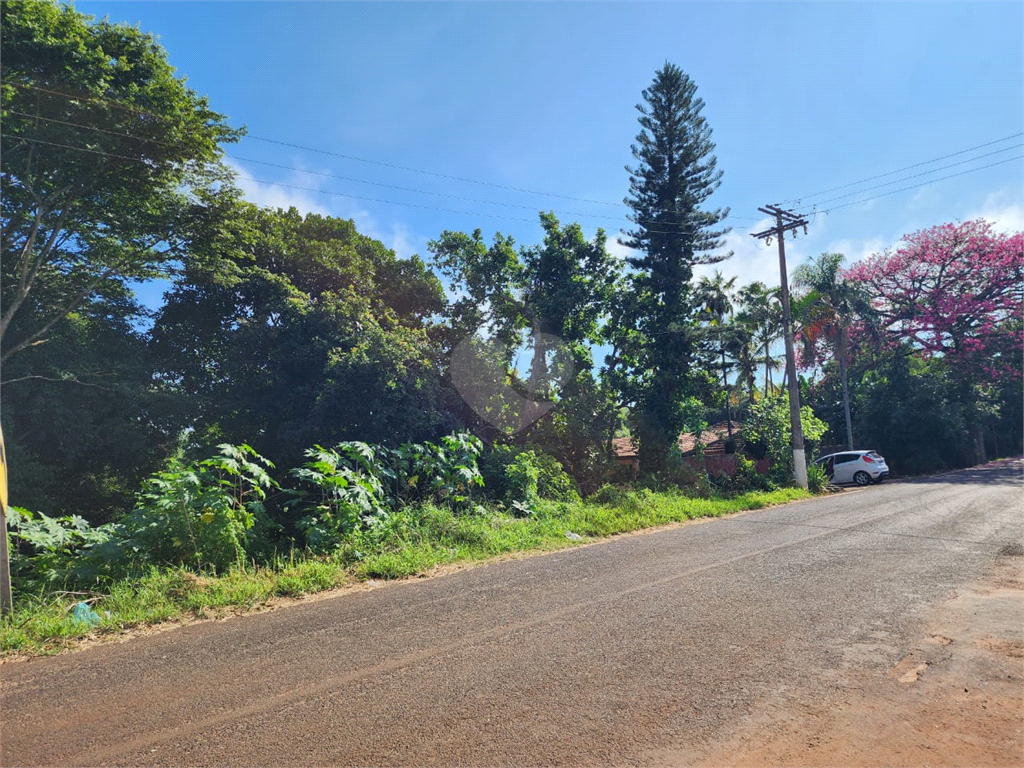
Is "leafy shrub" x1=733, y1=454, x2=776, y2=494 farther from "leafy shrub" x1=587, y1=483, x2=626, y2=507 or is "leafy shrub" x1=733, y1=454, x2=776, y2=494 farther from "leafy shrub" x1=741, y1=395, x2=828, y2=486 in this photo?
"leafy shrub" x1=587, y1=483, x2=626, y2=507

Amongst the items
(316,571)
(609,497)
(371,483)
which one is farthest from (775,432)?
(316,571)

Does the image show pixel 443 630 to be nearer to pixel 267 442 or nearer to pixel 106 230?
pixel 267 442

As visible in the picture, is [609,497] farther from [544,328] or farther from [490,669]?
[490,669]

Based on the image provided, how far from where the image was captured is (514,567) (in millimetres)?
8109

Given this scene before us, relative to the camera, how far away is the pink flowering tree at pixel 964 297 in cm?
2830

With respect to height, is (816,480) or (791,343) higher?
(791,343)

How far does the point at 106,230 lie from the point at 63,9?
5552mm

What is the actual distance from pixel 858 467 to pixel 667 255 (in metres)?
11.8

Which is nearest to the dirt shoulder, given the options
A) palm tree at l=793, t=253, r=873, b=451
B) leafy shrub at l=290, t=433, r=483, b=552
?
leafy shrub at l=290, t=433, r=483, b=552

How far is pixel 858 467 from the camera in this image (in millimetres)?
22594

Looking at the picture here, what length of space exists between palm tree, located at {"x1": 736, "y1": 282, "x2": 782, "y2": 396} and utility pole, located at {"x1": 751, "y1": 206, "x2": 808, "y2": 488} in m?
5.99

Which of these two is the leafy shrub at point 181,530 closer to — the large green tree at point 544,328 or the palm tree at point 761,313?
the large green tree at point 544,328

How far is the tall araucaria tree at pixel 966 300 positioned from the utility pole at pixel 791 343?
1353 cm

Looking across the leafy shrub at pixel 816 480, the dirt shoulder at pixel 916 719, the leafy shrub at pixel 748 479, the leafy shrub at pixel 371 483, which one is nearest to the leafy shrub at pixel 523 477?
the leafy shrub at pixel 371 483
